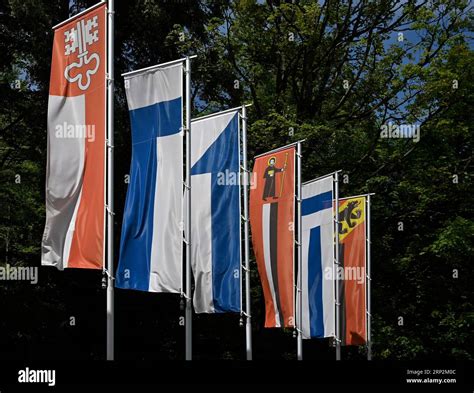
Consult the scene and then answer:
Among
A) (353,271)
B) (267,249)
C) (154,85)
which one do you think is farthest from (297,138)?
(154,85)

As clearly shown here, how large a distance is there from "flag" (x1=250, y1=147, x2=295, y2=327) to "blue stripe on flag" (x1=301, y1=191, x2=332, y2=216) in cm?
232

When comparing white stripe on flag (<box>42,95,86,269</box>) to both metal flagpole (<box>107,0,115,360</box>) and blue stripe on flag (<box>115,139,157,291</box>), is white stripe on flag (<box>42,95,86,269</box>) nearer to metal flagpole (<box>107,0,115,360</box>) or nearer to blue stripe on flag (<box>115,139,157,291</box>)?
metal flagpole (<box>107,0,115,360</box>)

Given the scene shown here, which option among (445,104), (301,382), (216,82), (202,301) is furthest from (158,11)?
(301,382)

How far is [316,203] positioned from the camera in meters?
23.0

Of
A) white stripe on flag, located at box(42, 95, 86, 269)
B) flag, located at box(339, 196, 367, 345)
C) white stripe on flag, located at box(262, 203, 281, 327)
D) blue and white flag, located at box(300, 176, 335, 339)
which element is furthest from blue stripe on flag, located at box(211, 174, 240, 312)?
→ flag, located at box(339, 196, 367, 345)

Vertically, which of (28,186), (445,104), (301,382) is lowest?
(301,382)

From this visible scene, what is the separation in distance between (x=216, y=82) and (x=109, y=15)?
14.9 m

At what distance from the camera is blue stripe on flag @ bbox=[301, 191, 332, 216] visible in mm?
22734

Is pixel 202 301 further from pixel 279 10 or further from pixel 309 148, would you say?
pixel 279 10

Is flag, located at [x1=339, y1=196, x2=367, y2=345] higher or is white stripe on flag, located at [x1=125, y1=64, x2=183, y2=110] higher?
white stripe on flag, located at [x1=125, y1=64, x2=183, y2=110]

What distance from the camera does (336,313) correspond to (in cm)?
2364

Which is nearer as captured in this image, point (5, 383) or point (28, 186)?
point (5, 383)

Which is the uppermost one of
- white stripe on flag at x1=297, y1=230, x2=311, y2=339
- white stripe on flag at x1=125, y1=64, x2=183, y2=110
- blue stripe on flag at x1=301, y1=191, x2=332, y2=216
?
white stripe on flag at x1=125, y1=64, x2=183, y2=110

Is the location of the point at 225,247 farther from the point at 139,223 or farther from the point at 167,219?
the point at 139,223
